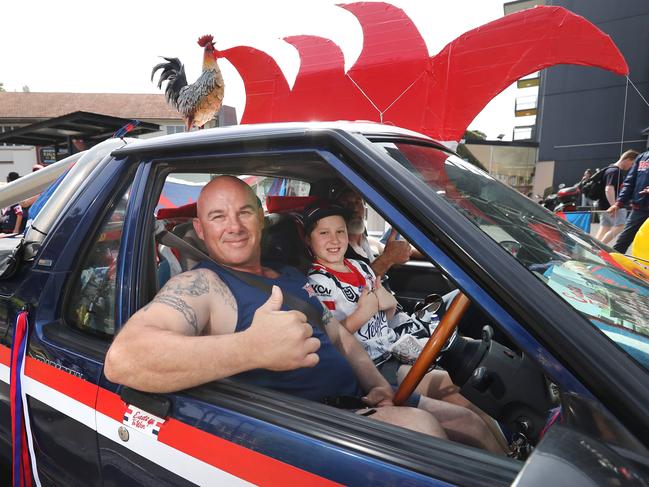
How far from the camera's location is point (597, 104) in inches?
685

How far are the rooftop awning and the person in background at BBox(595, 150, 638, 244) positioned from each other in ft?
23.3

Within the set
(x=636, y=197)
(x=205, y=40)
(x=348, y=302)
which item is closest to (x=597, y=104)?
(x=636, y=197)

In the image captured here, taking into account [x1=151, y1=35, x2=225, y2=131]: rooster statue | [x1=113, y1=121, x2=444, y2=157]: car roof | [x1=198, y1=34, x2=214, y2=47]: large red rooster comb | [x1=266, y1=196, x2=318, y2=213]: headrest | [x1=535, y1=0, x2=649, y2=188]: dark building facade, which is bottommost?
[x1=266, y1=196, x2=318, y2=213]: headrest

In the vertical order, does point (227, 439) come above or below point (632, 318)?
below

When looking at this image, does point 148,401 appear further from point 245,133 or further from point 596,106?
point 596,106

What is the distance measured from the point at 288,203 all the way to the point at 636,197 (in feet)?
15.3

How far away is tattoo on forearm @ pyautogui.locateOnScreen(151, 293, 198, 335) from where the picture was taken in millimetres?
1155

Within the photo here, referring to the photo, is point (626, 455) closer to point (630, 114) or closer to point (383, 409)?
point (383, 409)

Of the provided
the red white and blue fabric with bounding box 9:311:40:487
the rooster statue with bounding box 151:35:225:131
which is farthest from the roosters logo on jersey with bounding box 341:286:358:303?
the rooster statue with bounding box 151:35:225:131

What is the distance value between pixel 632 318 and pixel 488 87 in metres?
4.93

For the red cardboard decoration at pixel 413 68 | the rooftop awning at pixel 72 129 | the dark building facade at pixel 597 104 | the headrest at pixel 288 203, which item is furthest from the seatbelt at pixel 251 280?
the dark building facade at pixel 597 104

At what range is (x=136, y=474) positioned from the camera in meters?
1.05

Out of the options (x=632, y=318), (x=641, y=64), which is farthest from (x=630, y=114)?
(x=632, y=318)

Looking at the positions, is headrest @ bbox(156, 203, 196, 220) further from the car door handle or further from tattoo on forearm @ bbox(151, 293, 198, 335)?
the car door handle
